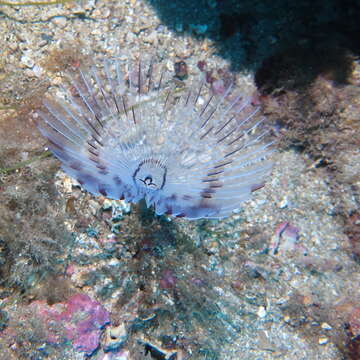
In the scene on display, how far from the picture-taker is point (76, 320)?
3.07m

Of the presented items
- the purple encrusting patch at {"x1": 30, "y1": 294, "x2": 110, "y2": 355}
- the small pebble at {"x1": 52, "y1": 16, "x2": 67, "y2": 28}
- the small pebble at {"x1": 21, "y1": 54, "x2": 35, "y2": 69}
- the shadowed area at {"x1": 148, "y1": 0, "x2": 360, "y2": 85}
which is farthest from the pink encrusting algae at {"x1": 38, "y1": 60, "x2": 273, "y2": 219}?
the shadowed area at {"x1": 148, "y1": 0, "x2": 360, "y2": 85}

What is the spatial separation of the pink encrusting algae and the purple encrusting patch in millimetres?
1198

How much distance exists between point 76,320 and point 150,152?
185 centimetres

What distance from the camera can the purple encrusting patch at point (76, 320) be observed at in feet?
9.84

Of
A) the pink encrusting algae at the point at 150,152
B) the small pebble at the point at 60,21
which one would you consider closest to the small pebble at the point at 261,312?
the pink encrusting algae at the point at 150,152

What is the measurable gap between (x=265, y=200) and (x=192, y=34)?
2.66 metres

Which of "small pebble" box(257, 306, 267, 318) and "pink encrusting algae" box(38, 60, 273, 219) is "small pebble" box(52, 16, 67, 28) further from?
"small pebble" box(257, 306, 267, 318)

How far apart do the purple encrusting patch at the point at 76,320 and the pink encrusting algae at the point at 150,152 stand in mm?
1198

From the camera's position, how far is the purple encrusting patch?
3.00 meters

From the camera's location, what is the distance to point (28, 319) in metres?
2.97

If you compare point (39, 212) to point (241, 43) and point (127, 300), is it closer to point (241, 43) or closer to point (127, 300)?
point (127, 300)

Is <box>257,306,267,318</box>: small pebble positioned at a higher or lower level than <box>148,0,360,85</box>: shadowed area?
lower

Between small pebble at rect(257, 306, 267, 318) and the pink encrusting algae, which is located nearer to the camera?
the pink encrusting algae

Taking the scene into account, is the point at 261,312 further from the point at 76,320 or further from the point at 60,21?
the point at 60,21
